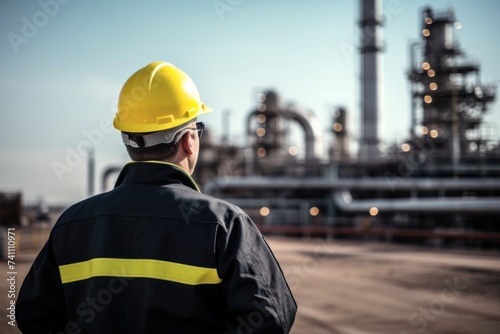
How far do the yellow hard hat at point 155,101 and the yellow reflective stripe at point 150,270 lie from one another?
1.61 ft

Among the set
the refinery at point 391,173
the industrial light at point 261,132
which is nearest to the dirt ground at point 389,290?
the refinery at point 391,173

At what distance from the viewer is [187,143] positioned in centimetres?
171

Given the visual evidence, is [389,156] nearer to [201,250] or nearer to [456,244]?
[456,244]

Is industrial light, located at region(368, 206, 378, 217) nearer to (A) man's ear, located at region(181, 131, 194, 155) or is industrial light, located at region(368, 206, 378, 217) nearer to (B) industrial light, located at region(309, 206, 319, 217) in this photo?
(B) industrial light, located at region(309, 206, 319, 217)

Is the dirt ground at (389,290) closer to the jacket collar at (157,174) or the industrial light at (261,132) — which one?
the jacket collar at (157,174)

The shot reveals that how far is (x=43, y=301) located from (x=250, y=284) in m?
0.78

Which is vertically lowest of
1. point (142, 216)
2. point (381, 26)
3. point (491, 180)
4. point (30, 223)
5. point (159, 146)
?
point (30, 223)

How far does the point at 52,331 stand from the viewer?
65.7 inches

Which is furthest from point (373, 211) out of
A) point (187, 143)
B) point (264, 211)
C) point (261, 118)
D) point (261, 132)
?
point (187, 143)

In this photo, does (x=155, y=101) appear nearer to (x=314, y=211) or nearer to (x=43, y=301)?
(x=43, y=301)

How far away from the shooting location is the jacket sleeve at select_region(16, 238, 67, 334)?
5.32ft

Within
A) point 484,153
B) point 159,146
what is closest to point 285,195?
point 484,153

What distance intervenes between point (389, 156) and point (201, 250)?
20.1 meters

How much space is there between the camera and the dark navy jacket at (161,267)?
1402 mm
